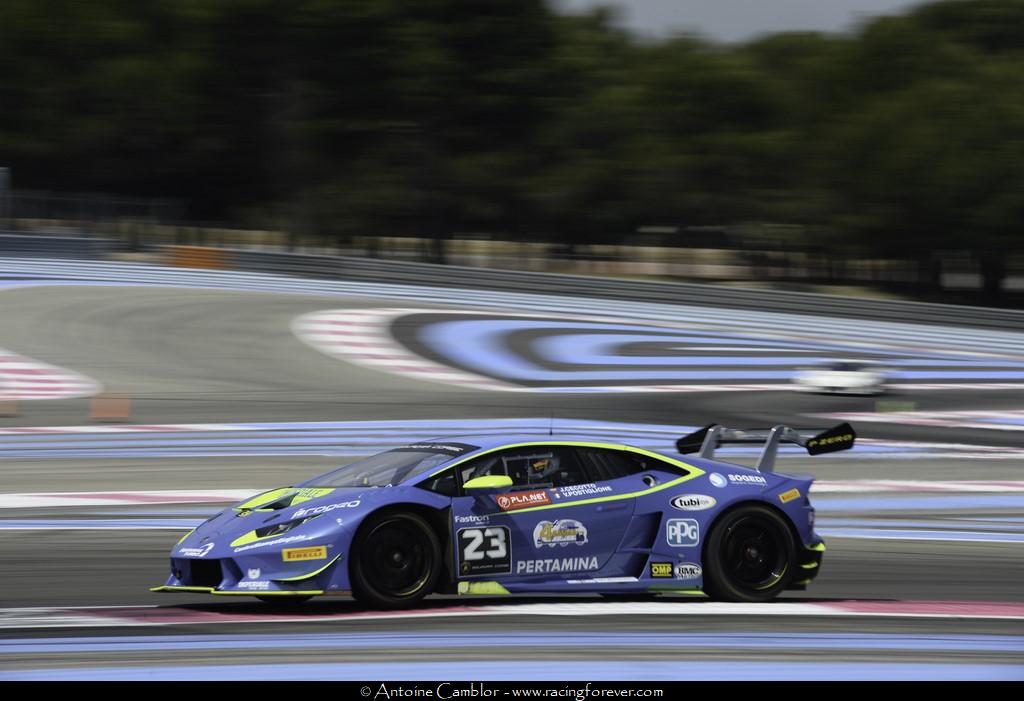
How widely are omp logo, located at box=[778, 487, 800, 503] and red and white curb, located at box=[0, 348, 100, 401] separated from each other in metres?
12.9

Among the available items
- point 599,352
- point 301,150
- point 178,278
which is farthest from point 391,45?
Answer: point 599,352

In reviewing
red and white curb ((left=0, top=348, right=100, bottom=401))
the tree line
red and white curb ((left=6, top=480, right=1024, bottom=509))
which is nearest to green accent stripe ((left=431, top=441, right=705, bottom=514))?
red and white curb ((left=6, top=480, right=1024, bottom=509))

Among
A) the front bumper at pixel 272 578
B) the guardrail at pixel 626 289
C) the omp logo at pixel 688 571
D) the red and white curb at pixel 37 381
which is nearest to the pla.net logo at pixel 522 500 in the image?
the omp logo at pixel 688 571

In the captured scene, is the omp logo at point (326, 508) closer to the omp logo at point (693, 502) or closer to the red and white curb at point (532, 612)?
the red and white curb at point (532, 612)

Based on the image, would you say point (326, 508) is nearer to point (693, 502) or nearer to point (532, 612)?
point (532, 612)

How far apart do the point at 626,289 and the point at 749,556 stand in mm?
22878

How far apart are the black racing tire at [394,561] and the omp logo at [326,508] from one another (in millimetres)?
137

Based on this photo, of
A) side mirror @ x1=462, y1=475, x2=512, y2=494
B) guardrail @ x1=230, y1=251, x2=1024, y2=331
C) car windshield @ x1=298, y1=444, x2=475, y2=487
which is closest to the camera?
side mirror @ x1=462, y1=475, x2=512, y2=494

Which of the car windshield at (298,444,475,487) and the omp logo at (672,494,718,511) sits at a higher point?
the car windshield at (298,444,475,487)

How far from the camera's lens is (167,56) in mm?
51750

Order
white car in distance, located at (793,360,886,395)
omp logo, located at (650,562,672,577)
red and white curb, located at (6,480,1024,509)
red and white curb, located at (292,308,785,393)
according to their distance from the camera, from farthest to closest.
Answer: red and white curb, located at (292,308,785,393) → white car in distance, located at (793,360,886,395) → red and white curb, located at (6,480,1024,509) → omp logo, located at (650,562,672,577)

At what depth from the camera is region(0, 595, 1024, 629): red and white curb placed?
713cm

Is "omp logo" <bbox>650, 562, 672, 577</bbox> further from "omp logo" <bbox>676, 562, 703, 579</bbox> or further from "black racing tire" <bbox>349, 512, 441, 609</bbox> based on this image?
"black racing tire" <bbox>349, 512, 441, 609</bbox>
